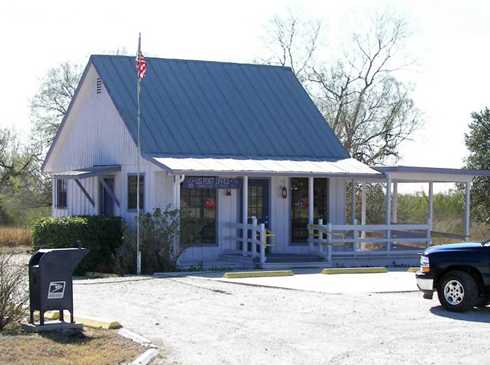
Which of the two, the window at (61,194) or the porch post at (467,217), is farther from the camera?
the window at (61,194)

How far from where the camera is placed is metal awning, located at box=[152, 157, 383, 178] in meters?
22.5

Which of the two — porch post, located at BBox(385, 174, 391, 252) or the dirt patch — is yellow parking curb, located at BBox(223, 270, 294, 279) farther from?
the dirt patch

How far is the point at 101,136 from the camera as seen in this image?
1066 inches

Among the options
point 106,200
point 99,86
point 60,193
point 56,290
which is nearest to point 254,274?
point 106,200

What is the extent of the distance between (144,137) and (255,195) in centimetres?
365

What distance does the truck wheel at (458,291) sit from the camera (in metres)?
14.3

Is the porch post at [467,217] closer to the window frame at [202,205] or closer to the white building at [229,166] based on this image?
the white building at [229,166]

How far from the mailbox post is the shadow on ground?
594cm

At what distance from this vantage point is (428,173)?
82.3 feet

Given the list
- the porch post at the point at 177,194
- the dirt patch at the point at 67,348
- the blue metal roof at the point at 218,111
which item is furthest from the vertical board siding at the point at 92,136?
the dirt patch at the point at 67,348

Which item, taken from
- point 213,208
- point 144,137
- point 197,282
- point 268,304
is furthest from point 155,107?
point 268,304

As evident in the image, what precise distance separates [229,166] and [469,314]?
10375 mm

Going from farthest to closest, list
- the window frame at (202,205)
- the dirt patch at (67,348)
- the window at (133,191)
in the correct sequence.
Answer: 1. the window at (133,191)
2. the window frame at (202,205)
3. the dirt patch at (67,348)

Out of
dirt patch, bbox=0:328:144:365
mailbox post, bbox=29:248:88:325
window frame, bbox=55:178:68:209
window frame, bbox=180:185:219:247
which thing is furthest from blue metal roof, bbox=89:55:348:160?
dirt patch, bbox=0:328:144:365
